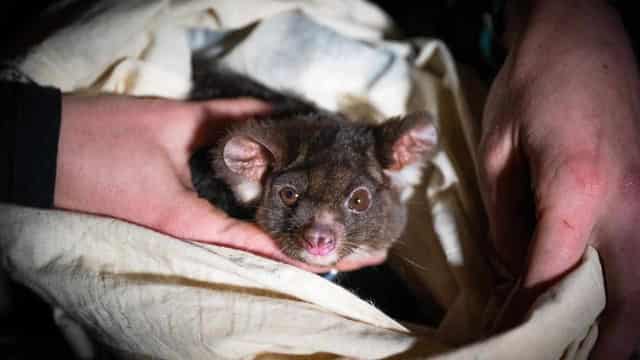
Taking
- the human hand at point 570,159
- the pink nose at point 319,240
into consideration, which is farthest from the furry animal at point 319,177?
the human hand at point 570,159

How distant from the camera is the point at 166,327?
1938 millimetres

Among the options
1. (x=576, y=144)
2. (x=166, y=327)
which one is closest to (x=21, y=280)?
(x=166, y=327)

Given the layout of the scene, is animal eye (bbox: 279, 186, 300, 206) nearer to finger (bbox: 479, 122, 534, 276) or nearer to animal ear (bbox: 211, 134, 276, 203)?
animal ear (bbox: 211, 134, 276, 203)

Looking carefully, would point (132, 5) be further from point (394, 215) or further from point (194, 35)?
point (394, 215)

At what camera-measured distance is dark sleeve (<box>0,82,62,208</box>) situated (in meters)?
2.19

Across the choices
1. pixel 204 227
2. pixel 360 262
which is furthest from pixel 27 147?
pixel 360 262

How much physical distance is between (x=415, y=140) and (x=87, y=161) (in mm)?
1290

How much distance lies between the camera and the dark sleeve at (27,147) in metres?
2.19

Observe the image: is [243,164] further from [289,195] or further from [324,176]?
[324,176]

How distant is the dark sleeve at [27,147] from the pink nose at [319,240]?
3.10ft

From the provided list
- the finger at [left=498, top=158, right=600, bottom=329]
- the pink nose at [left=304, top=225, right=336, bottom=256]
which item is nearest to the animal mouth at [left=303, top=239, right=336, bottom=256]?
the pink nose at [left=304, top=225, right=336, bottom=256]

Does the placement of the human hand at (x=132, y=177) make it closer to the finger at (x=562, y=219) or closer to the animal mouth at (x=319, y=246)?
the animal mouth at (x=319, y=246)

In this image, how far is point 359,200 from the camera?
245 cm

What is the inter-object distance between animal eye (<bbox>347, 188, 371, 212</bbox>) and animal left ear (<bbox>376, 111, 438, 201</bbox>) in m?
0.20
